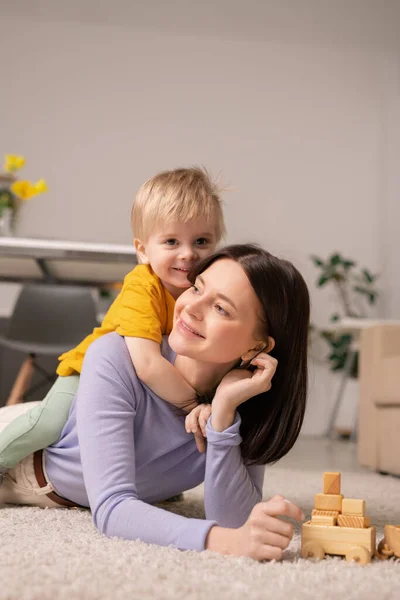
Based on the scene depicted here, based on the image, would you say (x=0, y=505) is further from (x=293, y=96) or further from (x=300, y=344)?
(x=293, y=96)

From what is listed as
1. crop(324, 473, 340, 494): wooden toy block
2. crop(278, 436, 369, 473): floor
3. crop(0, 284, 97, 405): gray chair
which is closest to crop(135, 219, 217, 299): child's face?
crop(324, 473, 340, 494): wooden toy block

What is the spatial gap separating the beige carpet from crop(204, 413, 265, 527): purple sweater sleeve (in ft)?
0.33

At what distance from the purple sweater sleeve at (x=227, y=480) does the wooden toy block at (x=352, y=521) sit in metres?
0.19

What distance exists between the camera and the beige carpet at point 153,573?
757 millimetres

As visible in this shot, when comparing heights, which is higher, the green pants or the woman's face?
the woman's face

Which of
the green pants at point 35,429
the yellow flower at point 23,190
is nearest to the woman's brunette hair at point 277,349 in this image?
the green pants at point 35,429

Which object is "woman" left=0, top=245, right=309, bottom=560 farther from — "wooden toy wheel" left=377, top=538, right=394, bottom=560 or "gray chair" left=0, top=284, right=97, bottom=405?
"gray chair" left=0, top=284, right=97, bottom=405

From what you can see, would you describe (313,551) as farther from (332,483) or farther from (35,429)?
Answer: (35,429)

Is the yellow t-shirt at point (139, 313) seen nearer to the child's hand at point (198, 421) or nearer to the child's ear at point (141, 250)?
the child's ear at point (141, 250)

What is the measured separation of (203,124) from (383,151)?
1.45 m

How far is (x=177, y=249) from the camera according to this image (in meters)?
1.37

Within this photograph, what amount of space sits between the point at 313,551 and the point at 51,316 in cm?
296

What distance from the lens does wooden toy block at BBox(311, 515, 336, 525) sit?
995 mm

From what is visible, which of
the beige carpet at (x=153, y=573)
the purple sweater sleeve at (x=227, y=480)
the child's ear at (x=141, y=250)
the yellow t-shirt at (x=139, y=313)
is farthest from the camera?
the child's ear at (x=141, y=250)
